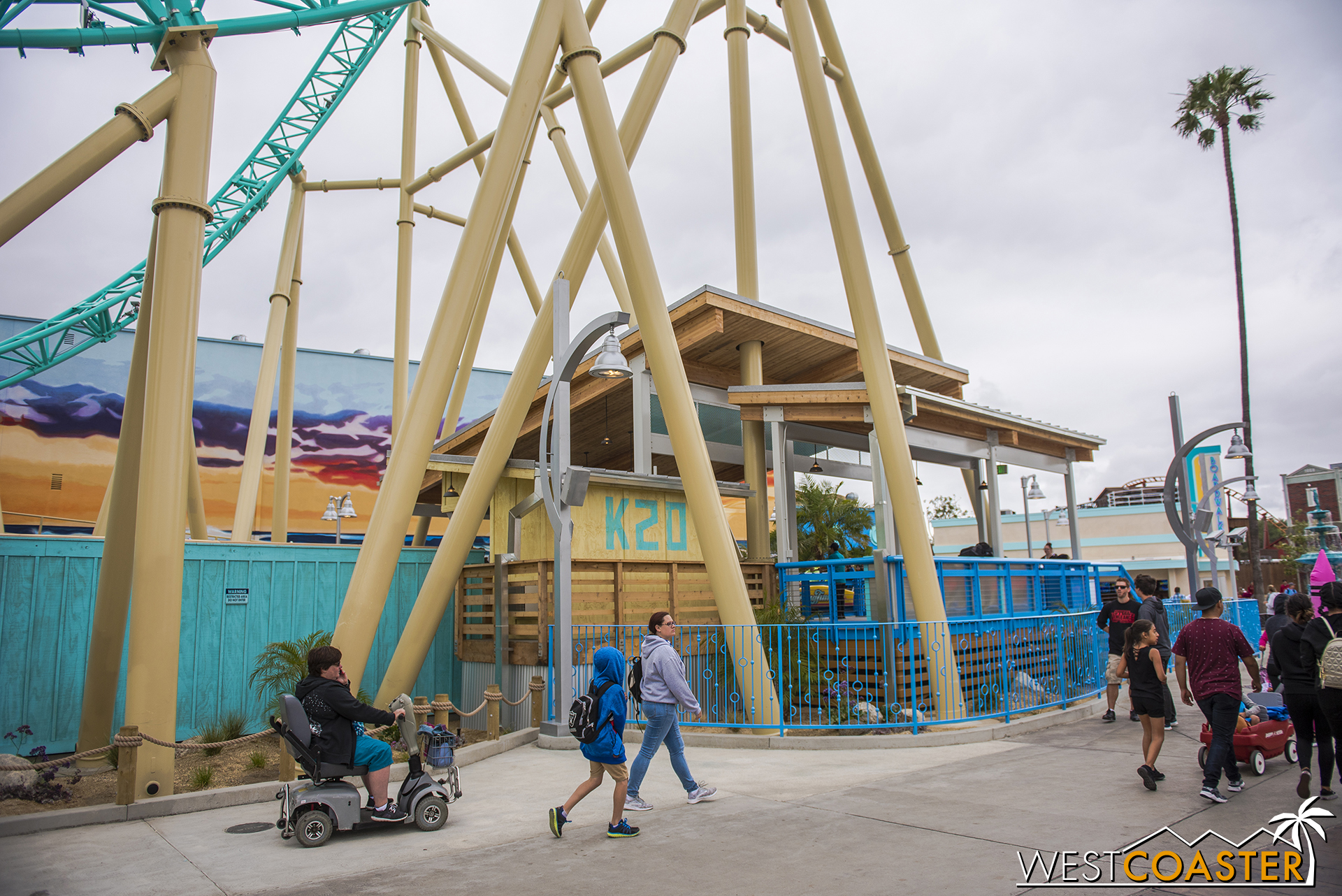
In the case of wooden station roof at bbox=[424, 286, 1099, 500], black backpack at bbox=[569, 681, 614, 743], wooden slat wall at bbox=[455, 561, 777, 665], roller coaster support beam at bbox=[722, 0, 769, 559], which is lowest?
black backpack at bbox=[569, 681, 614, 743]

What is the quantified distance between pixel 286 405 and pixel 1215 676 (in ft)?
72.6

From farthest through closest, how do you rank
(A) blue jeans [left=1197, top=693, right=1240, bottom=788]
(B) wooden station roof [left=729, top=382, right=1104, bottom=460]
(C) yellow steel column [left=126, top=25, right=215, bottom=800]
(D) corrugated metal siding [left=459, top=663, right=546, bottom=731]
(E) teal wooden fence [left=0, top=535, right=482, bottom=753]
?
(B) wooden station roof [left=729, top=382, right=1104, bottom=460] < (D) corrugated metal siding [left=459, top=663, right=546, bottom=731] < (E) teal wooden fence [left=0, top=535, right=482, bottom=753] < (C) yellow steel column [left=126, top=25, right=215, bottom=800] < (A) blue jeans [left=1197, top=693, right=1240, bottom=788]

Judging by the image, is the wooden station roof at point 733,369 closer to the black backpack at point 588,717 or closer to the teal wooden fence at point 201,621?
the teal wooden fence at point 201,621

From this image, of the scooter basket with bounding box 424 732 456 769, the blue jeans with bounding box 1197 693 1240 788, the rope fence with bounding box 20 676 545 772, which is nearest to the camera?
the blue jeans with bounding box 1197 693 1240 788

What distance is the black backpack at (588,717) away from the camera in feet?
19.8

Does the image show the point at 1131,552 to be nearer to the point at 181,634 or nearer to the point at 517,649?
the point at 517,649

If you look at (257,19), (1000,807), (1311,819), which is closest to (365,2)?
(257,19)

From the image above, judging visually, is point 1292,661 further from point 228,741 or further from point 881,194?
point 881,194

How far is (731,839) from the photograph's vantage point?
5.92m

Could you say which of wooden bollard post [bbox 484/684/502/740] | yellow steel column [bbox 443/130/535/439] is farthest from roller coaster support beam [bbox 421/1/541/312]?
wooden bollard post [bbox 484/684/502/740]

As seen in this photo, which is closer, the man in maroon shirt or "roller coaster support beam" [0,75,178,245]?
the man in maroon shirt

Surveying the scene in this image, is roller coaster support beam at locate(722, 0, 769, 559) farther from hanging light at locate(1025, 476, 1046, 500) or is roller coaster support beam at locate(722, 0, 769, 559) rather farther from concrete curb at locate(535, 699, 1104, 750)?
hanging light at locate(1025, 476, 1046, 500)

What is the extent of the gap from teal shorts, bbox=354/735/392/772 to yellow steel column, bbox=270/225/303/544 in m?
17.7

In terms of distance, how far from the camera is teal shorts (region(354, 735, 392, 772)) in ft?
20.4
